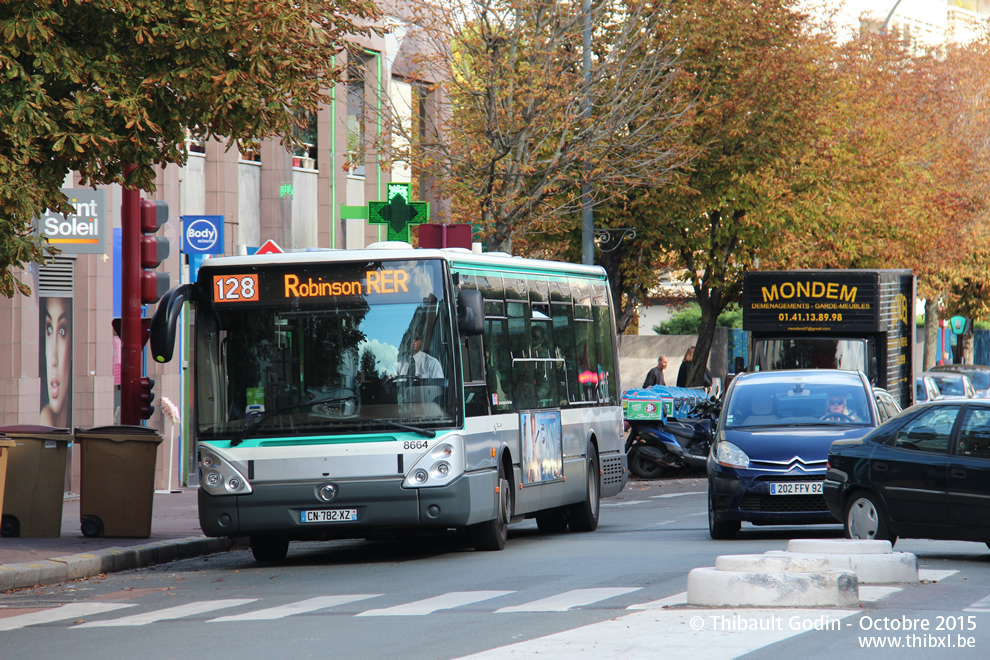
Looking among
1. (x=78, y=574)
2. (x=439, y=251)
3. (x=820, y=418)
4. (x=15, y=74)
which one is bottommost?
(x=78, y=574)

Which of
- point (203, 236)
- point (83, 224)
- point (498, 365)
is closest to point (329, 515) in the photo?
point (498, 365)

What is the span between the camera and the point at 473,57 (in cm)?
2405

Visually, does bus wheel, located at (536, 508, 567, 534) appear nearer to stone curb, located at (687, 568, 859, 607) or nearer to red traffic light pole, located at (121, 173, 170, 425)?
red traffic light pole, located at (121, 173, 170, 425)

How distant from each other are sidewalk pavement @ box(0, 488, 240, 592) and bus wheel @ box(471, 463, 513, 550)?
118 inches

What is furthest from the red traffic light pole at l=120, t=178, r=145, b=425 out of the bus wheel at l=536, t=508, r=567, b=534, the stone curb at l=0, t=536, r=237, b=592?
the bus wheel at l=536, t=508, r=567, b=534

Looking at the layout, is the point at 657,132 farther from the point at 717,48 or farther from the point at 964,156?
the point at 964,156

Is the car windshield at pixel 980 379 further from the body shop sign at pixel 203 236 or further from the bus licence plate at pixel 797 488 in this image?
the bus licence plate at pixel 797 488

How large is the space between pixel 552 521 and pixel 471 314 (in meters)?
4.64

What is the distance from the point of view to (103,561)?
13.6 metres

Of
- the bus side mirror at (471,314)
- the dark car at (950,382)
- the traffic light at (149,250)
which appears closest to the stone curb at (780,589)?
the bus side mirror at (471,314)

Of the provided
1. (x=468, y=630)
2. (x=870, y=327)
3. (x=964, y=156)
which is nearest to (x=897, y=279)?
(x=870, y=327)

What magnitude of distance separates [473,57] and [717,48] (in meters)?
8.57

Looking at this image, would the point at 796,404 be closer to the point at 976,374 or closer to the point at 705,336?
the point at 705,336

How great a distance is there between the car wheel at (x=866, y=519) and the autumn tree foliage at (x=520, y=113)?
35.4 feet
